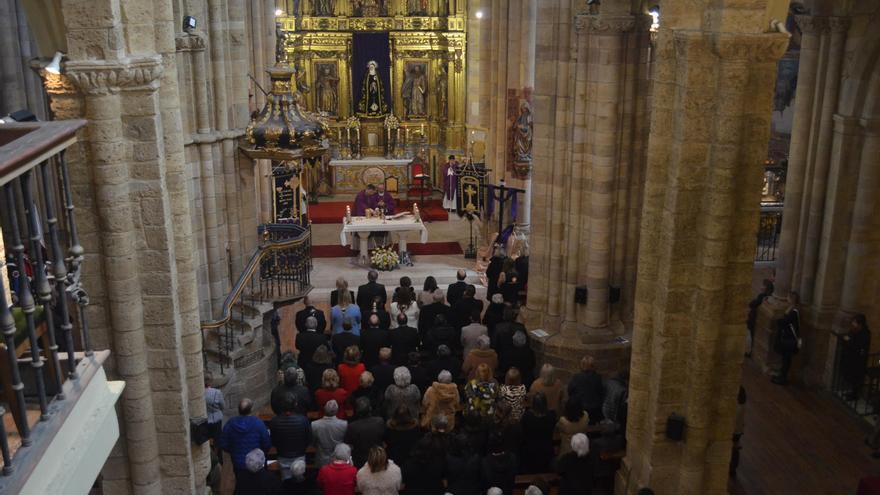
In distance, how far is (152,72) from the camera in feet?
21.5

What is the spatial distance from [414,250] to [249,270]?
8432 mm

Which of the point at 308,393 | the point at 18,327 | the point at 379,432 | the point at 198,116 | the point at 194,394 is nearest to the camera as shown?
the point at 18,327

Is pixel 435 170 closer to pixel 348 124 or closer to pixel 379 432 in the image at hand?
pixel 348 124

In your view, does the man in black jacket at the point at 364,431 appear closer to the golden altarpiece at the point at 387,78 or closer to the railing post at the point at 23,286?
the railing post at the point at 23,286

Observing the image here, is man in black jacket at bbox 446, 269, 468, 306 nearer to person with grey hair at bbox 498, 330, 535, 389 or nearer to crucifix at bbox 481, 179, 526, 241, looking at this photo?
person with grey hair at bbox 498, 330, 535, 389

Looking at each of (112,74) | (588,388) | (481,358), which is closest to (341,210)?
(481,358)

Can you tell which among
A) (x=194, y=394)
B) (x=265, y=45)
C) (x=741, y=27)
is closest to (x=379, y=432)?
(x=194, y=394)

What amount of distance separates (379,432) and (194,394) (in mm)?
2441

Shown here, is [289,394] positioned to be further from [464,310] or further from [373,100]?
[373,100]

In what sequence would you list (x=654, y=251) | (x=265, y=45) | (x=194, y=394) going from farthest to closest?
1. (x=265, y=45)
2. (x=654, y=251)
3. (x=194, y=394)

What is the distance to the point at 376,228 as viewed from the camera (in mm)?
19344

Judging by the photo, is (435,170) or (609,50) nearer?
(609,50)

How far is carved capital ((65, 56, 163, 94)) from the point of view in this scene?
629 cm

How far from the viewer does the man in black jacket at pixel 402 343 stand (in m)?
11.7
